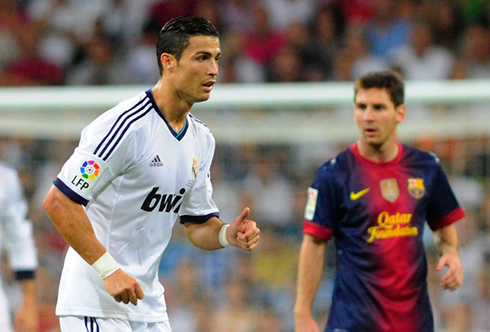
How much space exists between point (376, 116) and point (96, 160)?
1.76 m

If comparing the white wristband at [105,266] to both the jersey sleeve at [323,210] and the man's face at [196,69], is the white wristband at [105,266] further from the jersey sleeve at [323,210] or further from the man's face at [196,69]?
the jersey sleeve at [323,210]

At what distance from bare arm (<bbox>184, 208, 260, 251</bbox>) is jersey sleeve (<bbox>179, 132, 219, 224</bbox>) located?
1.4 inches

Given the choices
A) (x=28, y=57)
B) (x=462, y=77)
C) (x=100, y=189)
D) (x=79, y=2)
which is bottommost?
(x=100, y=189)

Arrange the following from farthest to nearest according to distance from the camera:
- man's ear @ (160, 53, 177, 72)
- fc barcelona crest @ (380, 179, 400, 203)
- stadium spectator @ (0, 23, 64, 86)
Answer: stadium spectator @ (0, 23, 64, 86), fc barcelona crest @ (380, 179, 400, 203), man's ear @ (160, 53, 177, 72)

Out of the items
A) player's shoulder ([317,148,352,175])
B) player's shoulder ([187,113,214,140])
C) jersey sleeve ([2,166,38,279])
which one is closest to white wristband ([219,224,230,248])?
player's shoulder ([187,113,214,140])

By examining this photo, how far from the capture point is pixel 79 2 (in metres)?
10.1

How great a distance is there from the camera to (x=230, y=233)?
3.63 meters

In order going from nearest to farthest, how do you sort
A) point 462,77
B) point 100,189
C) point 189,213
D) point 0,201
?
point 100,189 < point 189,213 < point 0,201 < point 462,77

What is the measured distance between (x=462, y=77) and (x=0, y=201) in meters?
4.91

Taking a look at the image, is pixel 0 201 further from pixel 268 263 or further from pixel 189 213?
pixel 268 263

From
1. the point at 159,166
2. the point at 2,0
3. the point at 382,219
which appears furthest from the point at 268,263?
the point at 2,0

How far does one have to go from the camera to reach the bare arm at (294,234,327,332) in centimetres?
432

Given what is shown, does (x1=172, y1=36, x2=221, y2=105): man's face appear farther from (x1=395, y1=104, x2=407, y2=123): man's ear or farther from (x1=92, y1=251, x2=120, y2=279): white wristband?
(x1=395, y1=104, x2=407, y2=123): man's ear

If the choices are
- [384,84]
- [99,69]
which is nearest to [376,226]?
[384,84]
